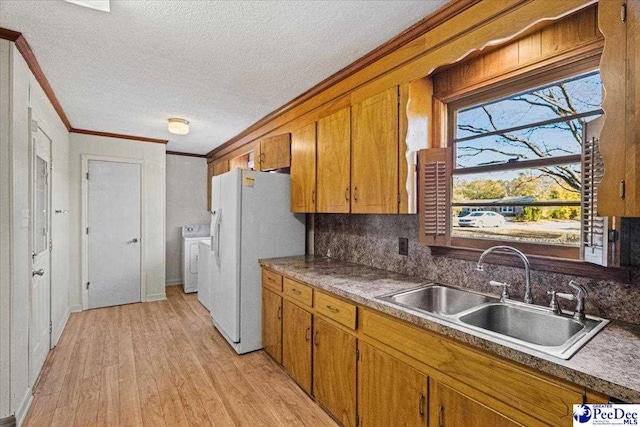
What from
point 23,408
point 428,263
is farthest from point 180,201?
point 428,263

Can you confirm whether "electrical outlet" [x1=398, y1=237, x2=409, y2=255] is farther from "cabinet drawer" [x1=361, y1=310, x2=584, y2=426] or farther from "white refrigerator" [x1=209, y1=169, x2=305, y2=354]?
"white refrigerator" [x1=209, y1=169, x2=305, y2=354]

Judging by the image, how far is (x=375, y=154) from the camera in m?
2.14

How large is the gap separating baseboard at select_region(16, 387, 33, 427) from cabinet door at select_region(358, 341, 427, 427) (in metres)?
2.20

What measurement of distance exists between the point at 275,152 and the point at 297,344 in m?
2.00

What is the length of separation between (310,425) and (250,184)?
2004 mm

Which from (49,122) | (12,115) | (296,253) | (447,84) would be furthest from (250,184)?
→ (49,122)

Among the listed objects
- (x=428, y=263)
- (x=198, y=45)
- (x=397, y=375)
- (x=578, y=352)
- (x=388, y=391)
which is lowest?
(x=388, y=391)

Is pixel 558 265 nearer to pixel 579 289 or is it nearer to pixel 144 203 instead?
pixel 579 289

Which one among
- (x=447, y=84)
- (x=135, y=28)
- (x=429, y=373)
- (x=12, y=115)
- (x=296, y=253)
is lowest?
(x=429, y=373)

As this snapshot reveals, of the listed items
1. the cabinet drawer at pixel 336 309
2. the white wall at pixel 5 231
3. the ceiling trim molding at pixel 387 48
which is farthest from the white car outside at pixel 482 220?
the white wall at pixel 5 231

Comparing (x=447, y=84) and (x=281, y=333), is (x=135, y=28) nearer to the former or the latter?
(x=447, y=84)

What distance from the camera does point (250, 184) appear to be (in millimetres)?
2924

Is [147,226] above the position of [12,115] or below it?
below

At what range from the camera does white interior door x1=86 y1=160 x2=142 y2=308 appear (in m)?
4.26
